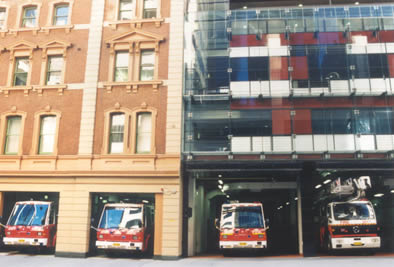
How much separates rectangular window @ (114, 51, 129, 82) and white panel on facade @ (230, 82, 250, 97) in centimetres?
549

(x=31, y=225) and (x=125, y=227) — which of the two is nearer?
(x=125, y=227)

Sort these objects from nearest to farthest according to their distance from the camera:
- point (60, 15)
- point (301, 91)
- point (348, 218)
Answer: point (348, 218)
point (301, 91)
point (60, 15)

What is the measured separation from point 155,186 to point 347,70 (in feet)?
37.0

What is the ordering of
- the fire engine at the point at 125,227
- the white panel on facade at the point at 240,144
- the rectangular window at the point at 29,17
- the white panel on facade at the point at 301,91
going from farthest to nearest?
the rectangular window at the point at 29,17 → the white panel on facade at the point at 301,91 → the white panel on facade at the point at 240,144 → the fire engine at the point at 125,227

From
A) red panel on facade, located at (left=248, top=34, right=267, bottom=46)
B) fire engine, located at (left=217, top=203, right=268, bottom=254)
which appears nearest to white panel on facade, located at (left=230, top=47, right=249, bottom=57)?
red panel on facade, located at (left=248, top=34, right=267, bottom=46)

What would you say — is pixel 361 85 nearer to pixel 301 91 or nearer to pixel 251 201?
pixel 301 91

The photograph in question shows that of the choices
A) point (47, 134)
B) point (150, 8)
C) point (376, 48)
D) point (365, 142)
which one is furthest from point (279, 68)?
point (47, 134)

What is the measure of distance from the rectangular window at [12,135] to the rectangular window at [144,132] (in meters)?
6.43

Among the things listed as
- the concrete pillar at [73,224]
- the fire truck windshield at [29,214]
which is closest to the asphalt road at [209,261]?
the concrete pillar at [73,224]

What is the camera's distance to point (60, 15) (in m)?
21.0

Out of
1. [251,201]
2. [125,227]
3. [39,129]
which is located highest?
[39,129]

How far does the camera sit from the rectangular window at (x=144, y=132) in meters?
Result: 18.9

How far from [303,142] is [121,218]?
952cm

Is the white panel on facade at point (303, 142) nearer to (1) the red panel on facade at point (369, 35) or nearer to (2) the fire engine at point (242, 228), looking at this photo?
(2) the fire engine at point (242, 228)
